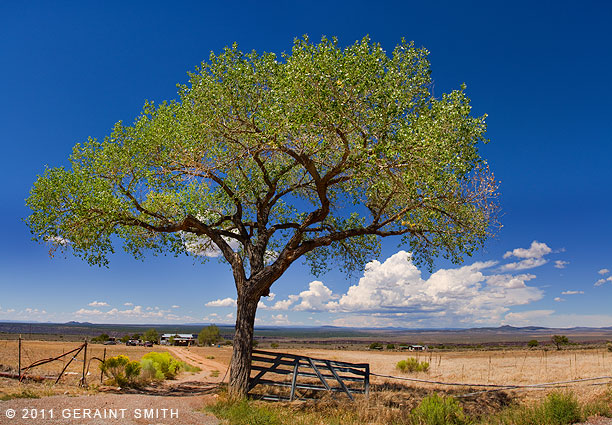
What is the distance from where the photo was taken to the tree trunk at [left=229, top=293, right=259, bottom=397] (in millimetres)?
15086

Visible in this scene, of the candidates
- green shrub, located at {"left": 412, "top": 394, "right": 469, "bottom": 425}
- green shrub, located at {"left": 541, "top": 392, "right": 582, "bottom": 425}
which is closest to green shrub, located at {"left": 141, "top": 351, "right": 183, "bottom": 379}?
green shrub, located at {"left": 412, "top": 394, "right": 469, "bottom": 425}

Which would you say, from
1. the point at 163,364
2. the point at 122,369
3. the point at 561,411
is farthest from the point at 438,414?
the point at 163,364

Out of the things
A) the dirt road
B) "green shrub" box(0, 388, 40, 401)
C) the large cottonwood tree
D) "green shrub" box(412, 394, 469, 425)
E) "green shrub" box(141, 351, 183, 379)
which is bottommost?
the dirt road

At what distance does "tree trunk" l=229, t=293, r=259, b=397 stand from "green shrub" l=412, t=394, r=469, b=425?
590 centimetres

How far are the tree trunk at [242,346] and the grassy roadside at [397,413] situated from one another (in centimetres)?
65

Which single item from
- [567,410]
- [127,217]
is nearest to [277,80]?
[127,217]

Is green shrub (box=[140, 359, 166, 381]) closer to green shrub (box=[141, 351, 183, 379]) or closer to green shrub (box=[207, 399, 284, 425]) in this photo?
green shrub (box=[141, 351, 183, 379])

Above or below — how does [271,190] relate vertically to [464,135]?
below

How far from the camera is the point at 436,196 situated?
14.5 metres

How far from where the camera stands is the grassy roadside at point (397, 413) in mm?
12242

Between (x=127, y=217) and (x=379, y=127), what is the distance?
32.7 ft

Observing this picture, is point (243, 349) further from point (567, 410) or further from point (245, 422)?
point (567, 410)

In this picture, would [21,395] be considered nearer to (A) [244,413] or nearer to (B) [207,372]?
(A) [244,413]

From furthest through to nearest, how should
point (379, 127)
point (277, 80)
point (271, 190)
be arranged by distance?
point (271, 190), point (277, 80), point (379, 127)
